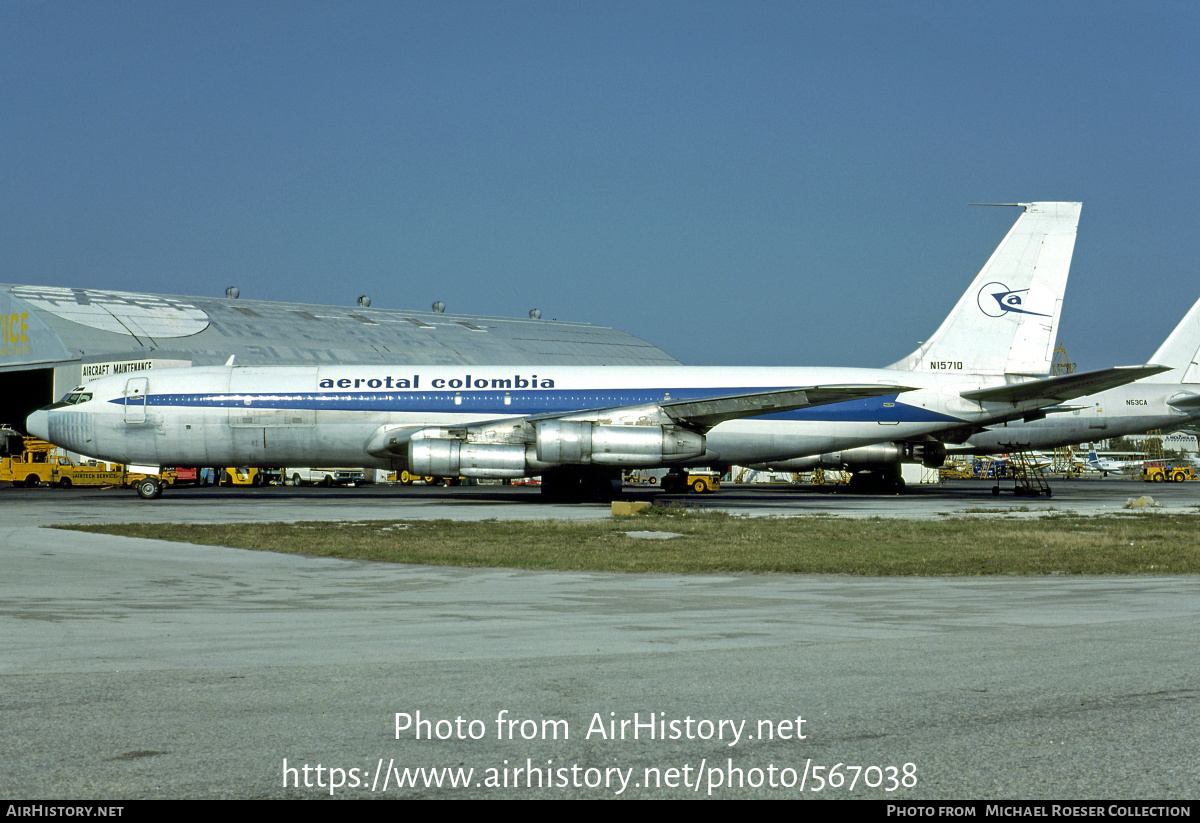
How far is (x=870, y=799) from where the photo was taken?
527 cm

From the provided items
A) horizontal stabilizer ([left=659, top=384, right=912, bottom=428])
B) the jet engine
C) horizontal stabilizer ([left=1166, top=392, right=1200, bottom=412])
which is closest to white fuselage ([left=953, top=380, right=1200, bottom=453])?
horizontal stabilizer ([left=1166, top=392, right=1200, bottom=412])

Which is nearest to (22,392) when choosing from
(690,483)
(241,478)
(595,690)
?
(241,478)

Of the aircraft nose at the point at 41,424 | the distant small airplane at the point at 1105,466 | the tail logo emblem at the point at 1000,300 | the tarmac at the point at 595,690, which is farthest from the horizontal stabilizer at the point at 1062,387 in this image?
the distant small airplane at the point at 1105,466

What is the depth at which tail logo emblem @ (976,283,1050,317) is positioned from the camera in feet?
134

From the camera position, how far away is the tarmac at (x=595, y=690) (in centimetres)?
553

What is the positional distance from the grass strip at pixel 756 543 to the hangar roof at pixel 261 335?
47.9 metres

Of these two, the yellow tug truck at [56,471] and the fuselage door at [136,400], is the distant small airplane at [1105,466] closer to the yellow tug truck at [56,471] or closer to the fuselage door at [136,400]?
the yellow tug truck at [56,471]

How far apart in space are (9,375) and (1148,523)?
69947mm

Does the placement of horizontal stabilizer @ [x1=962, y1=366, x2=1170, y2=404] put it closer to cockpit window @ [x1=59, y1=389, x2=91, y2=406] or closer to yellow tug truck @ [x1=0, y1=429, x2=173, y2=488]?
cockpit window @ [x1=59, y1=389, x2=91, y2=406]

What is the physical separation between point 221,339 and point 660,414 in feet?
153

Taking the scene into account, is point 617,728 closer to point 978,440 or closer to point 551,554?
point 551,554

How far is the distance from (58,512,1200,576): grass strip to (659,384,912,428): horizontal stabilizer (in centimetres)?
692

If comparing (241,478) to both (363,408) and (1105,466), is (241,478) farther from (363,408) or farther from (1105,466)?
(1105,466)

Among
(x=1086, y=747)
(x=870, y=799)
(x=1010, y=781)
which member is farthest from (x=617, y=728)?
(x=1086, y=747)
